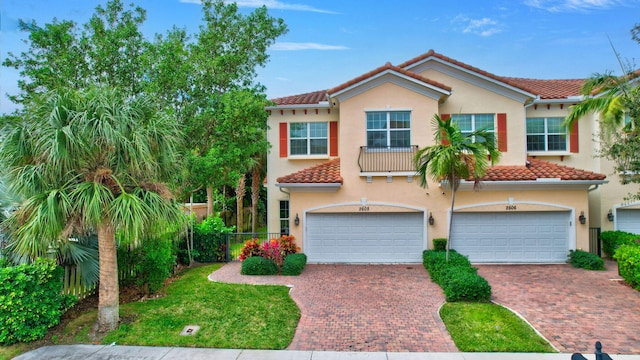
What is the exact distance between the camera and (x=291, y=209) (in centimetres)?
1416

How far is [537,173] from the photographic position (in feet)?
44.7

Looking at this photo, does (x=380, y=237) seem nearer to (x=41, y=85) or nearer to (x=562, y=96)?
(x=562, y=96)

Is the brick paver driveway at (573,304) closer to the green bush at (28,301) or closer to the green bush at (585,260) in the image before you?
the green bush at (585,260)

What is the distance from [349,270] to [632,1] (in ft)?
45.7

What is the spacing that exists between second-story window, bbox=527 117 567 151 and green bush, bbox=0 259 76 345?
17818 millimetres

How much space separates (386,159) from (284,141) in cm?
497

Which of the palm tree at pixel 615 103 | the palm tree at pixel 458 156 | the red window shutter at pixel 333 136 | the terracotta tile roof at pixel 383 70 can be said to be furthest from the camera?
the red window shutter at pixel 333 136

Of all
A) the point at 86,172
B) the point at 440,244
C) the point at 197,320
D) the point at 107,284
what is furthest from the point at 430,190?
the point at 86,172

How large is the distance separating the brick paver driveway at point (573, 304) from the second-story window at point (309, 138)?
333 inches

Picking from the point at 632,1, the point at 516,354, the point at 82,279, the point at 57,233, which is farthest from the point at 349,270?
the point at 632,1

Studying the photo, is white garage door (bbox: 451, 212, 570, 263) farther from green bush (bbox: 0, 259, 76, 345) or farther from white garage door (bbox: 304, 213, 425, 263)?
green bush (bbox: 0, 259, 76, 345)

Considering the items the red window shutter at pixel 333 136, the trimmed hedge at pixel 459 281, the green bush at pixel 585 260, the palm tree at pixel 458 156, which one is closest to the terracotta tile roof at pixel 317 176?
the red window shutter at pixel 333 136

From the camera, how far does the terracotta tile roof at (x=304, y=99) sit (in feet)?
52.3

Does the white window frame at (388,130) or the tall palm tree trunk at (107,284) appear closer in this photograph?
the tall palm tree trunk at (107,284)
